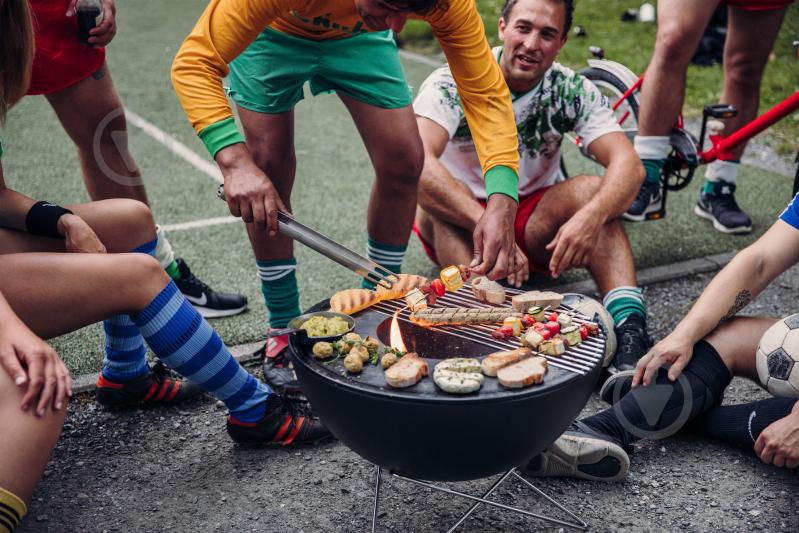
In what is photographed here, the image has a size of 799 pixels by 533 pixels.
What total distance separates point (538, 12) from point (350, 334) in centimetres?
178

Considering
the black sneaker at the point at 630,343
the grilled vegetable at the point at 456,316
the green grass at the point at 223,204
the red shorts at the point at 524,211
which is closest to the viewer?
the grilled vegetable at the point at 456,316

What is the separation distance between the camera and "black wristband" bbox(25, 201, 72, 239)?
2254 mm

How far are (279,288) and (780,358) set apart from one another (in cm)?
171

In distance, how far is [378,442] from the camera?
1.83 metres

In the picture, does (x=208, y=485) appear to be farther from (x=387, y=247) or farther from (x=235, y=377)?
(x=387, y=247)

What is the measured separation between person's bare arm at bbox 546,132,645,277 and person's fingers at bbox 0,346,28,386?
181 centimetres

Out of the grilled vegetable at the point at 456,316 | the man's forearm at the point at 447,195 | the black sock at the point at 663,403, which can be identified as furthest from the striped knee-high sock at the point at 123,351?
the black sock at the point at 663,403

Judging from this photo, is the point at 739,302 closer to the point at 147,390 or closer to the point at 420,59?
the point at 147,390

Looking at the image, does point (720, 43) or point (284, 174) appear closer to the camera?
point (284, 174)

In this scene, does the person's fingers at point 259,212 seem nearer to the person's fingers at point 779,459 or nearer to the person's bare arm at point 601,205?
the person's bare arm at point 601,205

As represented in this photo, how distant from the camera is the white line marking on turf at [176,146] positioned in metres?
5.20

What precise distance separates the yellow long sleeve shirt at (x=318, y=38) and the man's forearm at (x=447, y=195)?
0.68 metres

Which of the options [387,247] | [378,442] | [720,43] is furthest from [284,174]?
[720,43]

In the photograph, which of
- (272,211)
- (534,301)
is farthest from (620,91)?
(272,211)
